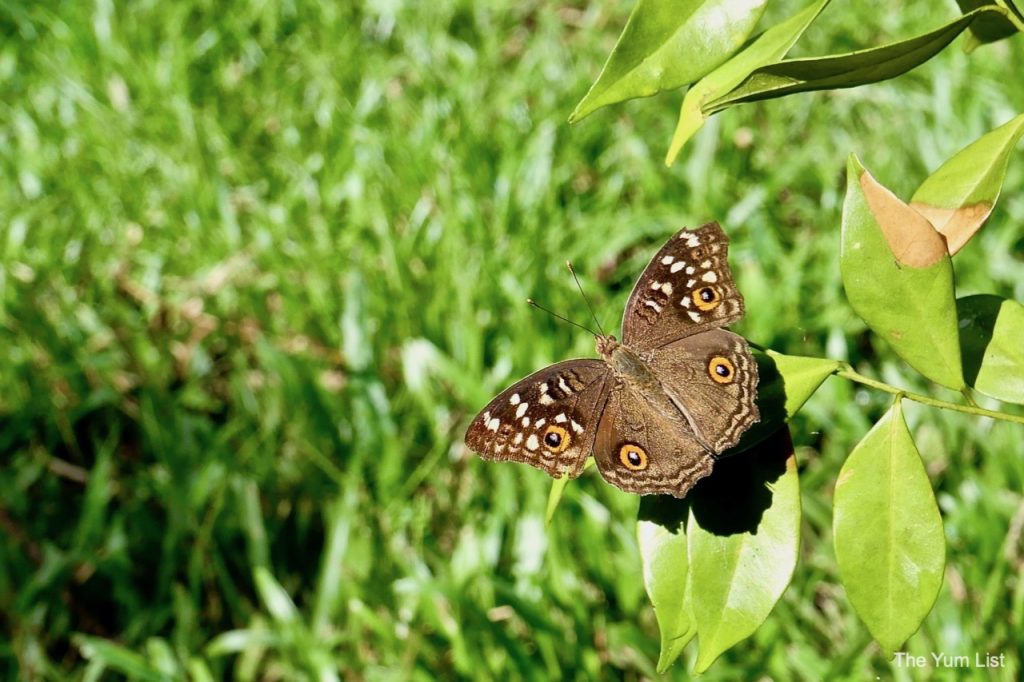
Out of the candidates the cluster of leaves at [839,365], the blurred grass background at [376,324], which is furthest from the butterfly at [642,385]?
the blurred grass background at [376,324]

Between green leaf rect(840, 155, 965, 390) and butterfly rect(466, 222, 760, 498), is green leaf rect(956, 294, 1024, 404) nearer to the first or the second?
green leaf rect(840, 155, 965, 390)

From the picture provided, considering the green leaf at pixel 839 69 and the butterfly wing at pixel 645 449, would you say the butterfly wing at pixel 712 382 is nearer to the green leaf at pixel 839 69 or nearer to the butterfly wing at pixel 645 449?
the butterfly wing at pixel 645 449

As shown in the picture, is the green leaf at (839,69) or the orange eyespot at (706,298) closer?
the green leaf at (839,69)

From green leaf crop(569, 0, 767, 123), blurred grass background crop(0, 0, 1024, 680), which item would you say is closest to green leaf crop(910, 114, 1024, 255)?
green leaf crop(569, 0, 767, 123)

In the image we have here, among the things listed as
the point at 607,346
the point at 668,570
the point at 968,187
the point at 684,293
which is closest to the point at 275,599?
the point at 607,346

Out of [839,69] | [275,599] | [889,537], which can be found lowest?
[275,599]

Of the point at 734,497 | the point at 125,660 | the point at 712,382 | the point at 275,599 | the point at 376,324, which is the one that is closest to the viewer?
the point at 734,497

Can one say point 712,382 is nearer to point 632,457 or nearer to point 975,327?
point 632,457
